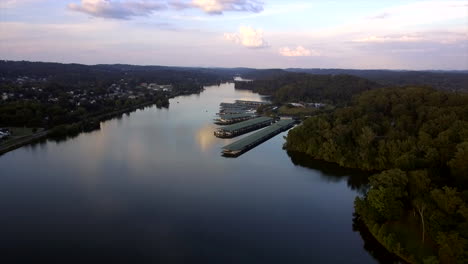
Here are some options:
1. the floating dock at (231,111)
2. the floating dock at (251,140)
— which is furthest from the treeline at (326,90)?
the floating dock at (251,140)

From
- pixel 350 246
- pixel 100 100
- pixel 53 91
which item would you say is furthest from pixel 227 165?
pixel 53 91

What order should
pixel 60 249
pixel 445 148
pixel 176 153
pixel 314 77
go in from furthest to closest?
pixel 314 77, pixel 176 153, pixel 445 148, pixel 60 249

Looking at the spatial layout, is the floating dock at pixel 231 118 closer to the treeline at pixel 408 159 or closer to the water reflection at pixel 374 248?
the treeline at pixel 408 159

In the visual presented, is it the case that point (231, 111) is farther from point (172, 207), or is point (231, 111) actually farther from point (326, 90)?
point (172, 207)

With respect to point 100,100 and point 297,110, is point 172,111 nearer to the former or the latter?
point 100,100

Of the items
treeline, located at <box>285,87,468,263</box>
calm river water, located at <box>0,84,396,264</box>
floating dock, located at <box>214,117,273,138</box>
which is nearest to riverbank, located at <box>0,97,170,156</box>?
calm river water, located at <box>0,84,396,264</box>

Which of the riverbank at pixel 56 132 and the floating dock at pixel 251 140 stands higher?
the riverbank at pixel 56 132
